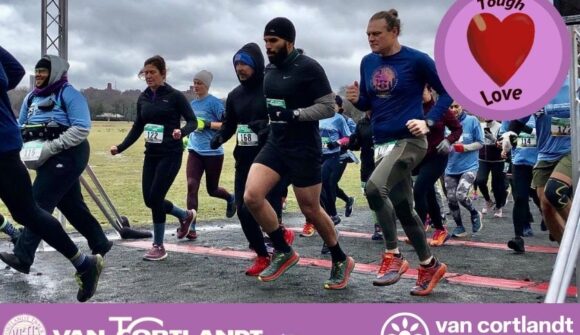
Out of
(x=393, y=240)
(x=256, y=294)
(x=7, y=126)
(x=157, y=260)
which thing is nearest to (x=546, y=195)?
(x=393, y=240)

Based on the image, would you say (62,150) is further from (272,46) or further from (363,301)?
(363,301)

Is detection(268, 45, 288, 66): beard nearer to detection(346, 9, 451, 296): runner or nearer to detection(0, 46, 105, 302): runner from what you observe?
detection(346, 9, 451, 296): runner

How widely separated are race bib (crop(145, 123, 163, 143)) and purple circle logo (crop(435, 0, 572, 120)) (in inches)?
119

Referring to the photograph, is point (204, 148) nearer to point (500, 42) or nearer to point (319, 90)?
point (319, 90)

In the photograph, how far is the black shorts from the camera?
5160 millimetres

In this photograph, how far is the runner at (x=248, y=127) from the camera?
587 cm

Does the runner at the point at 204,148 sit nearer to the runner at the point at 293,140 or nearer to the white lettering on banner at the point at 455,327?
the runner at the point at 293,140

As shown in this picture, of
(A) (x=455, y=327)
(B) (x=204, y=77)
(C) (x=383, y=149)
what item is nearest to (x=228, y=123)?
(C) (x=383, y=149)

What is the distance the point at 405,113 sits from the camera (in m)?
4.98

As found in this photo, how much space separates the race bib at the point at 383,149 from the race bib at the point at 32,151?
271 centimetres

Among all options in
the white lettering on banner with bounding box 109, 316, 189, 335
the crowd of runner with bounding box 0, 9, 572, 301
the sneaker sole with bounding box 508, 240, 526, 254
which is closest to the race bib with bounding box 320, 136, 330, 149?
the crowd of runner with bounding box 0, 9, 572, 301

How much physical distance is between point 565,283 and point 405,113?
2.22m

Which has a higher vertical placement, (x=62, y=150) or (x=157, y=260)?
(x=62, y=150)

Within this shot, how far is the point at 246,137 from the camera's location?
6.07m
